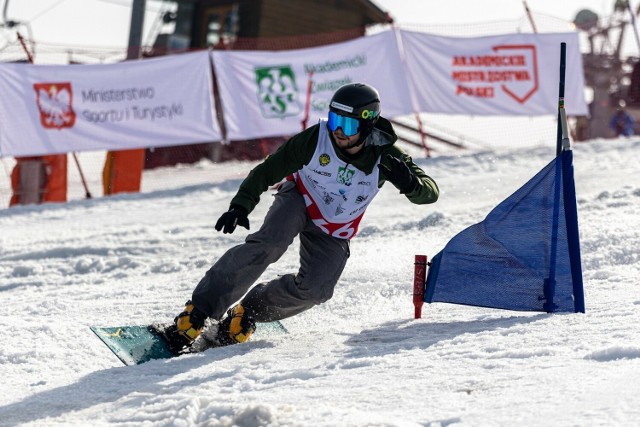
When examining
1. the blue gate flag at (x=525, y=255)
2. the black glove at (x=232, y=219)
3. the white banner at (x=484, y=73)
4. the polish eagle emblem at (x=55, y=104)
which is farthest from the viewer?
the white banner at (x=484, y=73)

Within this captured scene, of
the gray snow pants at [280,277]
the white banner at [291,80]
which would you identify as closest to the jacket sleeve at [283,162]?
the gray snow pants at [280,277]

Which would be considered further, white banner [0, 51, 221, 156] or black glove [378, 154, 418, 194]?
white banner [0, 51, 221, 156]

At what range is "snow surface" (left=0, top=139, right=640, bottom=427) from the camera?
11.0 ft

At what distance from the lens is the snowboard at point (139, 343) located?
182 inches

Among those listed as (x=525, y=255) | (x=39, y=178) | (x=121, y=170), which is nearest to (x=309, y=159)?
(x=525, y=255)

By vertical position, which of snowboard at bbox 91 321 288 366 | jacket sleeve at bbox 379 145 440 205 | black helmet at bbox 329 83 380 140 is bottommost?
snowboard at bbox 91 321 288 366

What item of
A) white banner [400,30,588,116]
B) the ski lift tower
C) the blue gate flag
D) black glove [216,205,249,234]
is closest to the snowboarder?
black glove [216,205,249,234]

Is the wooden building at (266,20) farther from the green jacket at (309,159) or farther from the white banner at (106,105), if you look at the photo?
the green jacket at (309,159)

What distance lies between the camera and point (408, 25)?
14.1 metres

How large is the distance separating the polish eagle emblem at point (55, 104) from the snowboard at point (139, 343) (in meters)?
7.63

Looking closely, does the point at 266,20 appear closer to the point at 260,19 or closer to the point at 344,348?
the point at 260,19

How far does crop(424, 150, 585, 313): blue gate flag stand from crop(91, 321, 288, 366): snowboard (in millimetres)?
1367

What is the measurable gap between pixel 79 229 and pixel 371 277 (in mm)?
4667

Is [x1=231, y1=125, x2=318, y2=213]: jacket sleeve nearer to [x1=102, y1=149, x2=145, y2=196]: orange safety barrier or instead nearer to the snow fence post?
the snow fence post
